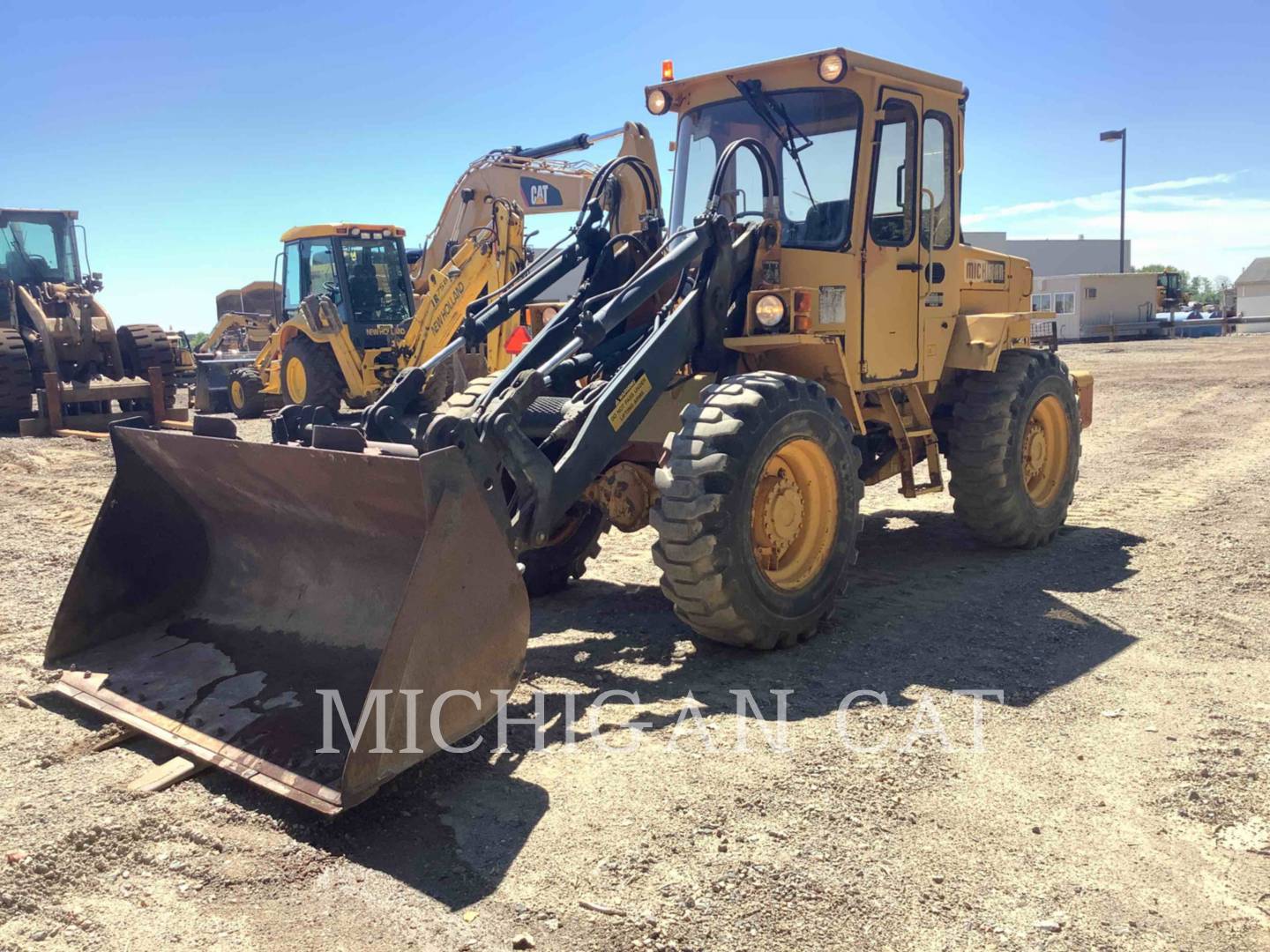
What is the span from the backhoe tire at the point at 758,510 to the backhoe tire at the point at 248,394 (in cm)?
1370

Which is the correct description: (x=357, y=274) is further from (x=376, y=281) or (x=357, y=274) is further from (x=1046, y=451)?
(x=1046, y=451)

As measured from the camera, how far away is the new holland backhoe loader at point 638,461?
11.7 feet

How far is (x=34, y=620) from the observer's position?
17.5 ft

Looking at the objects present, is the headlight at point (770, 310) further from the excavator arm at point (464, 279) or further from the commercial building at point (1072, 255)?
the commercial building at point (1072, 255)

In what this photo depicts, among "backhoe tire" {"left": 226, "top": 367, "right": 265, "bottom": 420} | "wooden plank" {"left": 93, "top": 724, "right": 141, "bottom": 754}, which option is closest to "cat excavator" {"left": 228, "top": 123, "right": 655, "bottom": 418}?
"backhoe tire" {"left": 226, "top": 367, "right": 265, "bottom": 420}

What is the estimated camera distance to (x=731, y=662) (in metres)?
4.68

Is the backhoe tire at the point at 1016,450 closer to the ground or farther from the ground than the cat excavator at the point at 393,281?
closer to the ground

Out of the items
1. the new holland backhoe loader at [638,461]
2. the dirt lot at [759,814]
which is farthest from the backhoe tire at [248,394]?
the dirt lot at [759,814]

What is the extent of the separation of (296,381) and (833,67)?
10.7 m

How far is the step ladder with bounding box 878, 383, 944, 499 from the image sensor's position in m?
6.06

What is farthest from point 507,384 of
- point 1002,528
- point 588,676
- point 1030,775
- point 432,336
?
point 432,336

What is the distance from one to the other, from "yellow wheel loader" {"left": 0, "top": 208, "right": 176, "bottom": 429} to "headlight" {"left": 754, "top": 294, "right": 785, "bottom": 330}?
1263cm

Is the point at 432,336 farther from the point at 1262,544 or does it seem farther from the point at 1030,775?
the point at 1030,775

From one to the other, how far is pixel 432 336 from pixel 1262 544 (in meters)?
10.1
